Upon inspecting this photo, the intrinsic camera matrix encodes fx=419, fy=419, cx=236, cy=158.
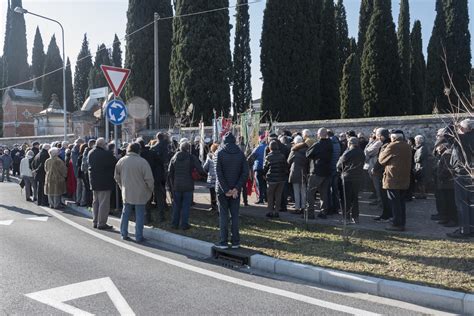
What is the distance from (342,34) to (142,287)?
3786 centimetres

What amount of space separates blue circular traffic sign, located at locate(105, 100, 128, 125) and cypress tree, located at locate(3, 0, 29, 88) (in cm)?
6926

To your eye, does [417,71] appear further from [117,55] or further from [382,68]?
[117,55]

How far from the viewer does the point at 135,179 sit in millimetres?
8062

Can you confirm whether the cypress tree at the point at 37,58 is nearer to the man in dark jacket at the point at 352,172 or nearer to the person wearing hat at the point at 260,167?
the person wearing hat at the point at 260,167

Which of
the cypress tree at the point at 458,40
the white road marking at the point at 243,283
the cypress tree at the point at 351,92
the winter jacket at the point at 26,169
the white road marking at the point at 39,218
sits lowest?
the white road marking at the point at 243,283

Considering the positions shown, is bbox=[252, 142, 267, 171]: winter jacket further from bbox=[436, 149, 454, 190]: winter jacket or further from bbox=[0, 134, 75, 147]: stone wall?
bbox=[0, 134, 75, 147]: stone wall

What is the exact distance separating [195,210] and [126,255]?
3709 mm

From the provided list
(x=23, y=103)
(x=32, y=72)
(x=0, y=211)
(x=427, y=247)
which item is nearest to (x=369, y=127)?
(x=427, y=247)

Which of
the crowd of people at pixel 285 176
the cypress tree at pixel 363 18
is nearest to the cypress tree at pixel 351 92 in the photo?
the cypress tree at pixel 363 18

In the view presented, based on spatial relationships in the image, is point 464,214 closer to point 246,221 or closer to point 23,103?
point 246,221

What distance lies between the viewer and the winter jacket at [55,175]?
38.4 feet

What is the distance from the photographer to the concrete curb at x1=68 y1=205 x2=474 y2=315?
15.2ft

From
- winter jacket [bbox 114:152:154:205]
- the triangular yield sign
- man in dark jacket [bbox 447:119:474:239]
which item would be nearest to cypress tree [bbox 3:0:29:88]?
the triangular yield sign

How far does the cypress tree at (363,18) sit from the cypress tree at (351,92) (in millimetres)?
6250
